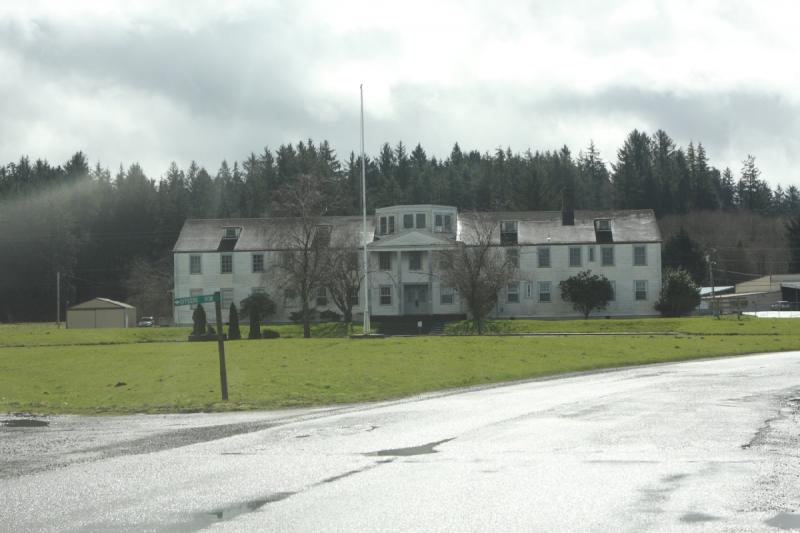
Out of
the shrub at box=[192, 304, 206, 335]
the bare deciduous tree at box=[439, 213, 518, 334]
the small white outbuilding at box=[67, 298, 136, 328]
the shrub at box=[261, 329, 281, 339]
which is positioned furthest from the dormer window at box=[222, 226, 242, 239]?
the shrub at box=[192, 304, 206, 335]

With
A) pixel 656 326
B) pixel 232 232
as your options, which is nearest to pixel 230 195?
pixel 232 232

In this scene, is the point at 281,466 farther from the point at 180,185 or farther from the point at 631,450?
the point at 180,185

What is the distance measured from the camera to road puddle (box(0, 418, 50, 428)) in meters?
19.9

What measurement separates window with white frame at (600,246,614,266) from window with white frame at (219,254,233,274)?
32.9 m

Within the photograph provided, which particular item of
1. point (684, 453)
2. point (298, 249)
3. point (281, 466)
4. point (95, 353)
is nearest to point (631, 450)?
point (684, 453)

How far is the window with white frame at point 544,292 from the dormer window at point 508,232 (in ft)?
14.9

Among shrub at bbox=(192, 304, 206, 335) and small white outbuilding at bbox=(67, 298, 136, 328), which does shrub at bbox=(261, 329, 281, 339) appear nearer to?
shrub at bbox=(192, 304, 206, 335)

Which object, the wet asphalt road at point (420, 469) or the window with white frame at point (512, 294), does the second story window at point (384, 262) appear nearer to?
the window with white frame at point (512, 294)

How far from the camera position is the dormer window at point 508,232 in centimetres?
8706

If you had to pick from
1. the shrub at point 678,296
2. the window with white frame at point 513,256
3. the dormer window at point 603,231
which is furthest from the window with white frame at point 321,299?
the shrub at point 678,296

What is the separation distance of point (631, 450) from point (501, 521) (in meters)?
5.51

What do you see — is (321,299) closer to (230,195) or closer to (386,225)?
(386,225)

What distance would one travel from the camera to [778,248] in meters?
163

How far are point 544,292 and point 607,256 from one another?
6.24 meters
